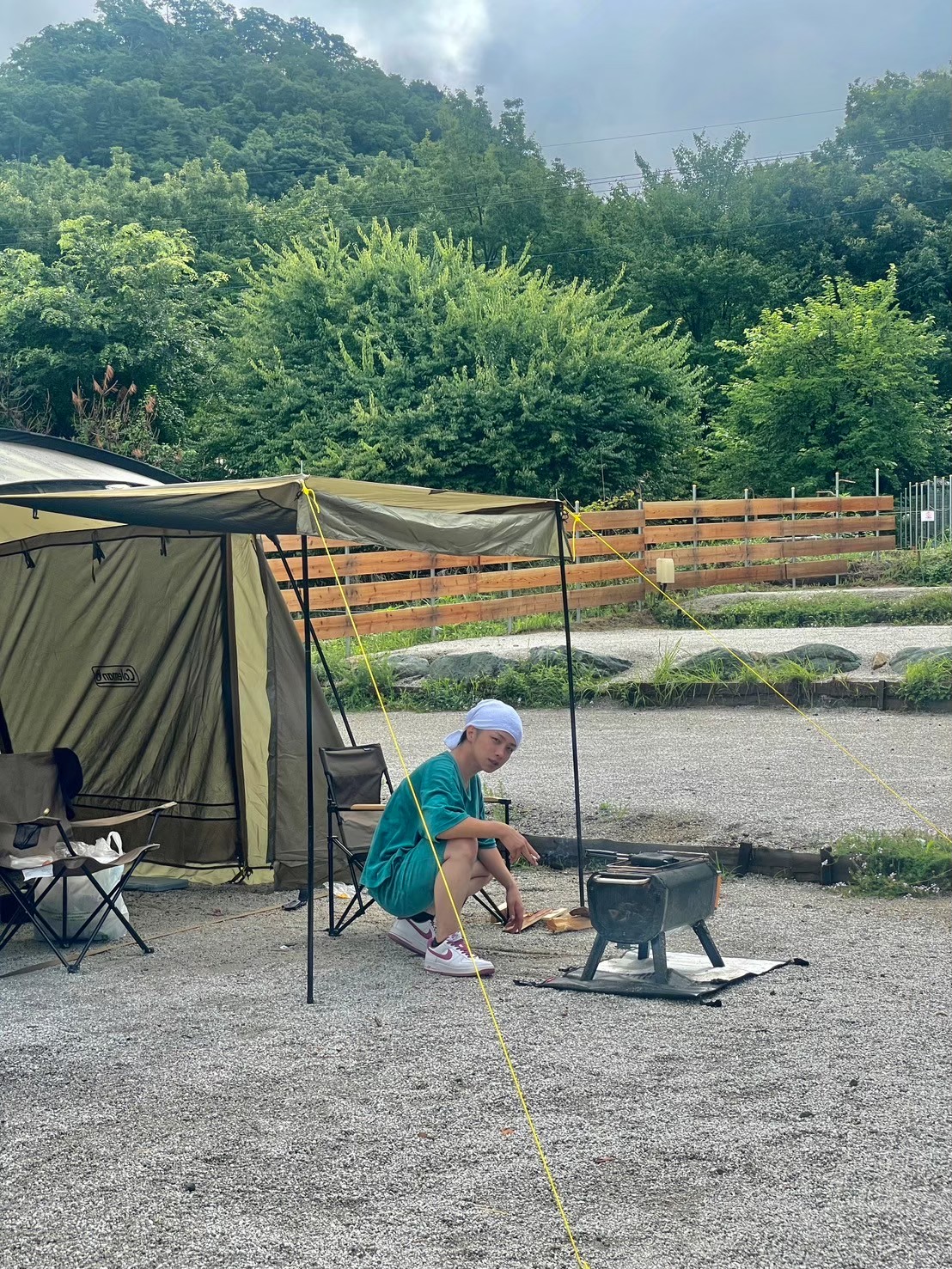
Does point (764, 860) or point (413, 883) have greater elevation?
point (413, 883)

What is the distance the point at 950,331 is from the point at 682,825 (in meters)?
27.4

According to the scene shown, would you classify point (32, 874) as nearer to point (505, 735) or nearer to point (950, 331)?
point (505, 735)

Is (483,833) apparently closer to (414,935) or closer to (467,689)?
(414,935)

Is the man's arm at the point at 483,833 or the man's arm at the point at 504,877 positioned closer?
the man's arm at the point at 483,833

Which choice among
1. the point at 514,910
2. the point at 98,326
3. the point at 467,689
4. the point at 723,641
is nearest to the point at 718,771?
the point at 514,910

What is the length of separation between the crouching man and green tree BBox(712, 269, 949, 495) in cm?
2127

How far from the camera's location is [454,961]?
478 centimetres

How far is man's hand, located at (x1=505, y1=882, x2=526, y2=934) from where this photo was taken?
511 centimetres

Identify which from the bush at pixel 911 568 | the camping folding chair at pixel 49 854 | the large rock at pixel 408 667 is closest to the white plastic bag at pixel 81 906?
the camping folding chair at pixel 49 854

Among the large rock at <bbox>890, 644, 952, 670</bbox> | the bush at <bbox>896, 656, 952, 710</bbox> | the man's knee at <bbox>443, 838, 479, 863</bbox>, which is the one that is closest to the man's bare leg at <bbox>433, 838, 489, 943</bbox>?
the man's knee at <bbox>443, 838, 479, 863</bbox>

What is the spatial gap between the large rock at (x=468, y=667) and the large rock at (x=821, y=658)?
8.25 feet

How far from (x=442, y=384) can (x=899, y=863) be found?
604 inches

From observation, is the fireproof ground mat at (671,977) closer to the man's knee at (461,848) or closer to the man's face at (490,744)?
the man's knee at (461,848)

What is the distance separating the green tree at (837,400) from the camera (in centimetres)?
2500
